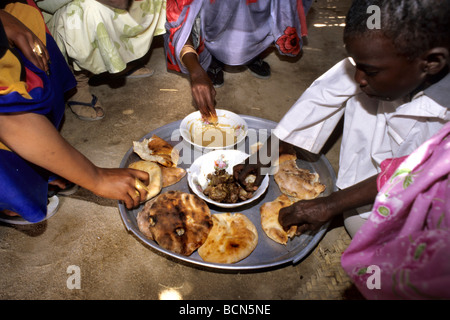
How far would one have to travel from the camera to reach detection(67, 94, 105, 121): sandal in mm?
2893

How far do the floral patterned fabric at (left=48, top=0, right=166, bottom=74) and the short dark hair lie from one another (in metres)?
2.17

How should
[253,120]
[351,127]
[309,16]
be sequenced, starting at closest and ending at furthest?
[351,127]
[253,120]
[309,16]

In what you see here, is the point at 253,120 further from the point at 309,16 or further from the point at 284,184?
the point at 309,16

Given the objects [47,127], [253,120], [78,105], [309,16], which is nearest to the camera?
[47,127]

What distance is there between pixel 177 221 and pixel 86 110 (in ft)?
5.69

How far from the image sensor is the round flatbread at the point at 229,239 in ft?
5.55

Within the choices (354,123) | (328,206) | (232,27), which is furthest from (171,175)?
(232,27)

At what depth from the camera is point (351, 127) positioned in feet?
6.31

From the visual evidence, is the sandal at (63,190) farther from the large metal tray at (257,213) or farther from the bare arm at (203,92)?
the bare arm at (203,92)

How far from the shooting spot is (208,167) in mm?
2055

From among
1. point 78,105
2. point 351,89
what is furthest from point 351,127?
point 78,105

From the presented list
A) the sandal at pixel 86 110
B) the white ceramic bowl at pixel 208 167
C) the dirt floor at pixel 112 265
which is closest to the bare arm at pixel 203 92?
the white ceramic bowl at pixel 208 167

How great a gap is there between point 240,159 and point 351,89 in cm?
80

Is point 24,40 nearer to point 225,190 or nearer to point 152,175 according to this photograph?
point 152,175
